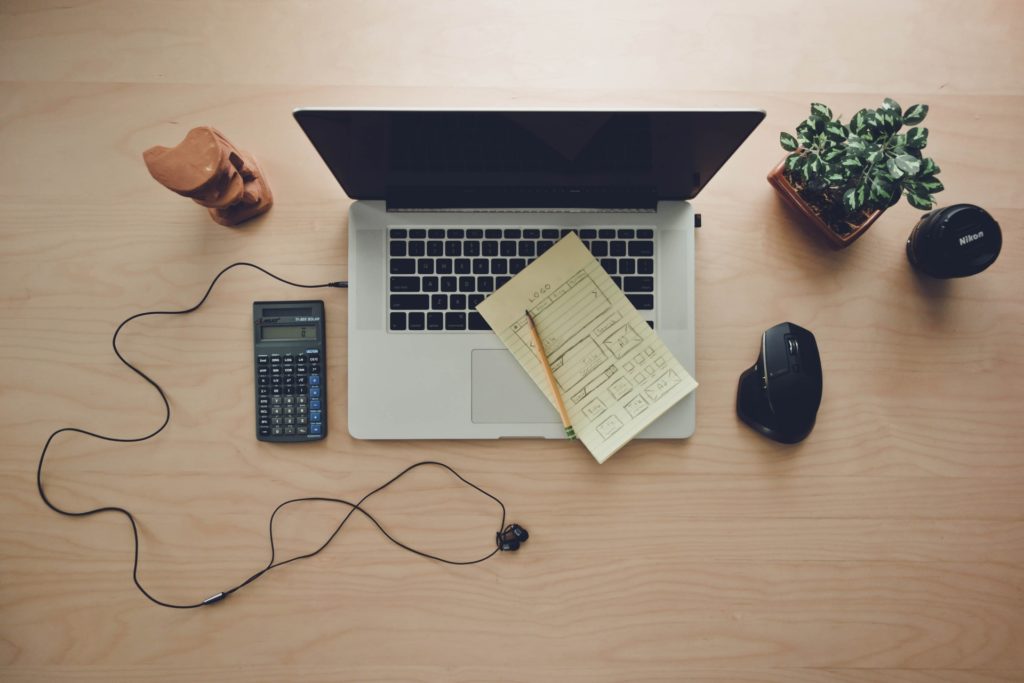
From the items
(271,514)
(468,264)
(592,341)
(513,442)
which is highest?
(468,264)

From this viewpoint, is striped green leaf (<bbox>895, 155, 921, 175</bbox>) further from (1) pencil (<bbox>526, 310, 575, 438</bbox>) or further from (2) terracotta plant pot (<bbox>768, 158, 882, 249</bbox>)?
(1) pencil (<bbox>526, 310, 575, 438</bbox>)

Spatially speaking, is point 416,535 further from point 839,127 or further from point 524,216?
point 839,127

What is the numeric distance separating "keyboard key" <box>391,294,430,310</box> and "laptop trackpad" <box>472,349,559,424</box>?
94mm

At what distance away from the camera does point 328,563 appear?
0.81 metres

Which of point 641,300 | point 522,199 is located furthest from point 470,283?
point 641,300

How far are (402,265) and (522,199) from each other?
18 cm

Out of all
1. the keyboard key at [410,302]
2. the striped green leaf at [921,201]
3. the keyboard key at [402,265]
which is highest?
the striped green leaf at [921,201]

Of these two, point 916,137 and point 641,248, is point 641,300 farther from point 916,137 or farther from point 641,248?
point 916,137

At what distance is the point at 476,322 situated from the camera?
786mm

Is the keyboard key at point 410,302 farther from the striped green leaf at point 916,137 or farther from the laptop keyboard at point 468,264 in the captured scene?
the striped green leaf at point 916,137

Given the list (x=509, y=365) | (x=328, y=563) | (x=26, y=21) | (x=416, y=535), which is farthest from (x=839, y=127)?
(x=26, y=21)

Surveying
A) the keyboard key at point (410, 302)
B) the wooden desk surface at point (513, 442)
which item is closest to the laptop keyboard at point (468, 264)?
the keyboard key at point (410, 302)

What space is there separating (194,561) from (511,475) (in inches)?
17.8

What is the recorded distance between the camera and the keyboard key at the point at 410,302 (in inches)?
30.8
